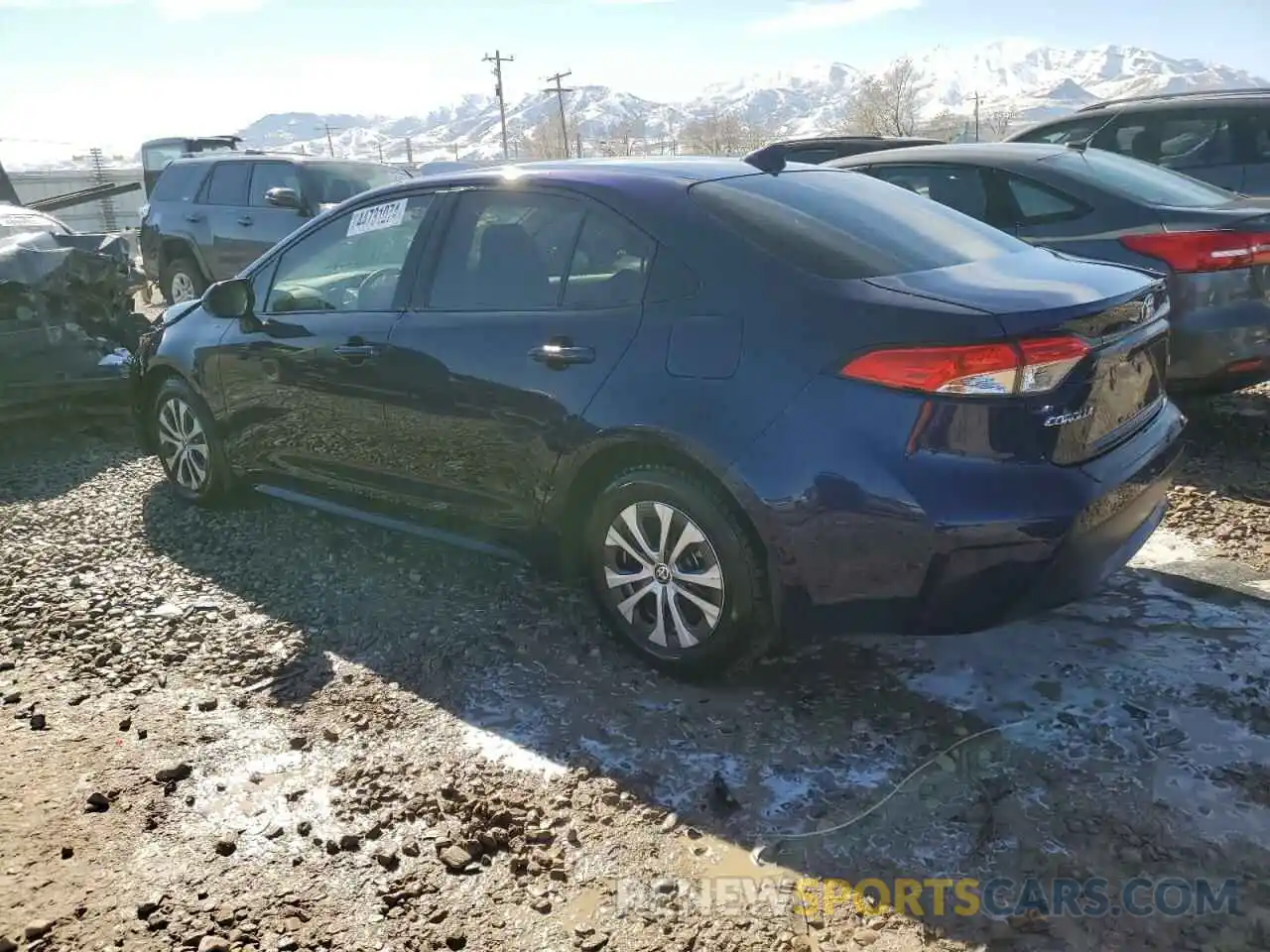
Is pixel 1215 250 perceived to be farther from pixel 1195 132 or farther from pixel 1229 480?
pixel 1195 132

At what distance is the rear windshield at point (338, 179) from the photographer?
10289mm

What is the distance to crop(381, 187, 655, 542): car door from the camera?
3.24 metres

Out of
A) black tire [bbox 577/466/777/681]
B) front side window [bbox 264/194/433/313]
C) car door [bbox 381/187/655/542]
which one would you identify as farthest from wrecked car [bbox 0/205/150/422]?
black tire [bbox 577/466/777/681]

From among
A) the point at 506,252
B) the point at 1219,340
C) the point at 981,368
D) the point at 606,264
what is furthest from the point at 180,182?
the point at 981,368

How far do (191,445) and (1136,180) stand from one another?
498cm

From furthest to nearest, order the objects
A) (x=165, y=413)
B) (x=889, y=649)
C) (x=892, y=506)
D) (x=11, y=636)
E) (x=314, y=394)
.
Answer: (x=165, y=413), (x=314, y=394), (x=11, y=636), (x=889, y=649), (x=892, y=506)

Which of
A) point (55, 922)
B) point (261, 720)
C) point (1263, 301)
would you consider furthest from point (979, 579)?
point (1263, 301)

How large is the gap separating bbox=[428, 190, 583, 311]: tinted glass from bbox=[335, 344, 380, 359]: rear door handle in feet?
1.10

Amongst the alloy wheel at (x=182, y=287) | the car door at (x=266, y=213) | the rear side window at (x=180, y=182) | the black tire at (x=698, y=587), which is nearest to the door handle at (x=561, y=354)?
the black tire at (x=698, y=587)

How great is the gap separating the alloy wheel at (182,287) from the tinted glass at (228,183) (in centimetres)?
91

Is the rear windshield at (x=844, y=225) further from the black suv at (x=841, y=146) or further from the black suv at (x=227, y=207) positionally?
the black suv at (x=227, y=207)

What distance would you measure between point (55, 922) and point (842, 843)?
Answer: 74.0 inches

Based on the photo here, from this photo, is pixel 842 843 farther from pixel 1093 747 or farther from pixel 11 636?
pixel 11 636

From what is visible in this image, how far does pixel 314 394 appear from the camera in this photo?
418 centimetres
